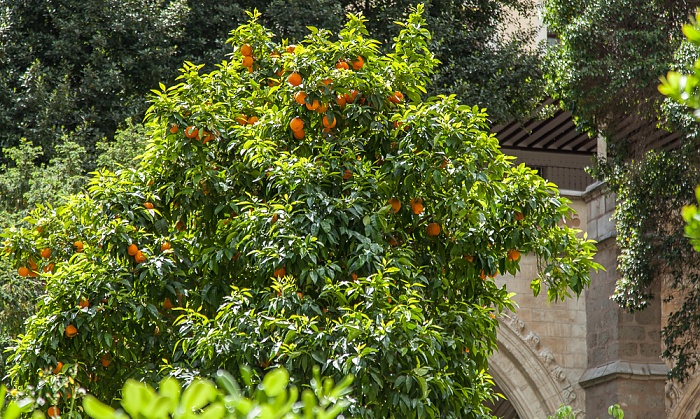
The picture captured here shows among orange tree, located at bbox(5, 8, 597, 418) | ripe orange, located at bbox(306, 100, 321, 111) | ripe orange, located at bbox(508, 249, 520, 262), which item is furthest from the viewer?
ripe orange, located at bbox(508, 249, 520, 262)

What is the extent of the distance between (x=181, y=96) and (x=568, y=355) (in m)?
8.74

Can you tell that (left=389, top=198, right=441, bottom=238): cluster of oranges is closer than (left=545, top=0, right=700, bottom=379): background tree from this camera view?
Yes

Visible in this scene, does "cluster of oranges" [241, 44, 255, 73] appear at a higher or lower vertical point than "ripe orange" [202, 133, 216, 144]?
higher

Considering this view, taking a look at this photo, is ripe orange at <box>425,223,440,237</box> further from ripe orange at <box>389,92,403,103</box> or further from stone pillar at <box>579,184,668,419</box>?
stone pillar at <box>579,184,668,419</box>

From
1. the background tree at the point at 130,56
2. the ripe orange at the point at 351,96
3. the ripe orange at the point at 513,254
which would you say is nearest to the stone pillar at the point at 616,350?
the background tree at the point at 130,56

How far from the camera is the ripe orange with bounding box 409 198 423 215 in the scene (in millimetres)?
5402

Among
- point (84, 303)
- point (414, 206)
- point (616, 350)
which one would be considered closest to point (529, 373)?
point (616, 350)

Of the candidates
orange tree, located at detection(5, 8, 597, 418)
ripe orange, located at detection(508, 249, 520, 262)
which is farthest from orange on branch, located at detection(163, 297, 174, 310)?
ripe orange, located at detection(508, 249, 520, 262)

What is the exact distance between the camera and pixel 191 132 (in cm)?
543

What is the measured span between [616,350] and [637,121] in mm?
2997

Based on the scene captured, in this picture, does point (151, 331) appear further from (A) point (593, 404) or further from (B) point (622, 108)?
(A) point (593, 404)

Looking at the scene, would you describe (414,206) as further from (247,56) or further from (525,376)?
(525,376)

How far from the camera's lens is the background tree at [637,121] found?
11031 millimetres

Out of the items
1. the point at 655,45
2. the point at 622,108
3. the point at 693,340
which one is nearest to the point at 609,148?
the point at 622,108
